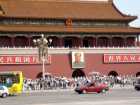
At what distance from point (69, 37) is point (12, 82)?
25.5 metres

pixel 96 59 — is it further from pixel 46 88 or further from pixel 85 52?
pixel 46 88

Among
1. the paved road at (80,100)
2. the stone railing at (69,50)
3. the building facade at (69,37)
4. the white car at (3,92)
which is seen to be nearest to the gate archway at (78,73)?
the building facade at (69,37)

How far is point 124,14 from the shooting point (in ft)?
282

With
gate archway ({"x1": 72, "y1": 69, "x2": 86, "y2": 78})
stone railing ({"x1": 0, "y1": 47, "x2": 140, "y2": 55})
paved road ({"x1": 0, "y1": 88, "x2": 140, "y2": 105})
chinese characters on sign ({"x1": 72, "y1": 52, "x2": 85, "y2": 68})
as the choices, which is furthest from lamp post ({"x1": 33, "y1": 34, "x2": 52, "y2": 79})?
paved road ({"x1": 0, "y1": 88, "x2": 140, "y2": 105})

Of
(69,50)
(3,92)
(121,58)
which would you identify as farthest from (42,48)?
(3,92)

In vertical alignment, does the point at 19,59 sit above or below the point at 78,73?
above

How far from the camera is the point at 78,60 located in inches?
3009

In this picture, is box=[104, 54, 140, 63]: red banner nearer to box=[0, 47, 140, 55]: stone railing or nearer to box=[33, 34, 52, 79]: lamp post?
box=[0, 47, 140, 55]: stone railing

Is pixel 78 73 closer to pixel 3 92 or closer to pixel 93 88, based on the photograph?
pixel 93 88

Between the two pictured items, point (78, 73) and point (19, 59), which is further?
point (78, 73)

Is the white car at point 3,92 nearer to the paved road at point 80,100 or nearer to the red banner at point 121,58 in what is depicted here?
the paved road at point 80,100

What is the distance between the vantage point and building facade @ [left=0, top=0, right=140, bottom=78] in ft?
244

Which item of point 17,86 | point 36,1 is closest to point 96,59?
point 36,1

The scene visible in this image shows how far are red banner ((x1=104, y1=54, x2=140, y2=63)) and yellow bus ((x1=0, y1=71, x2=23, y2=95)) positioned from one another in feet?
74.5
